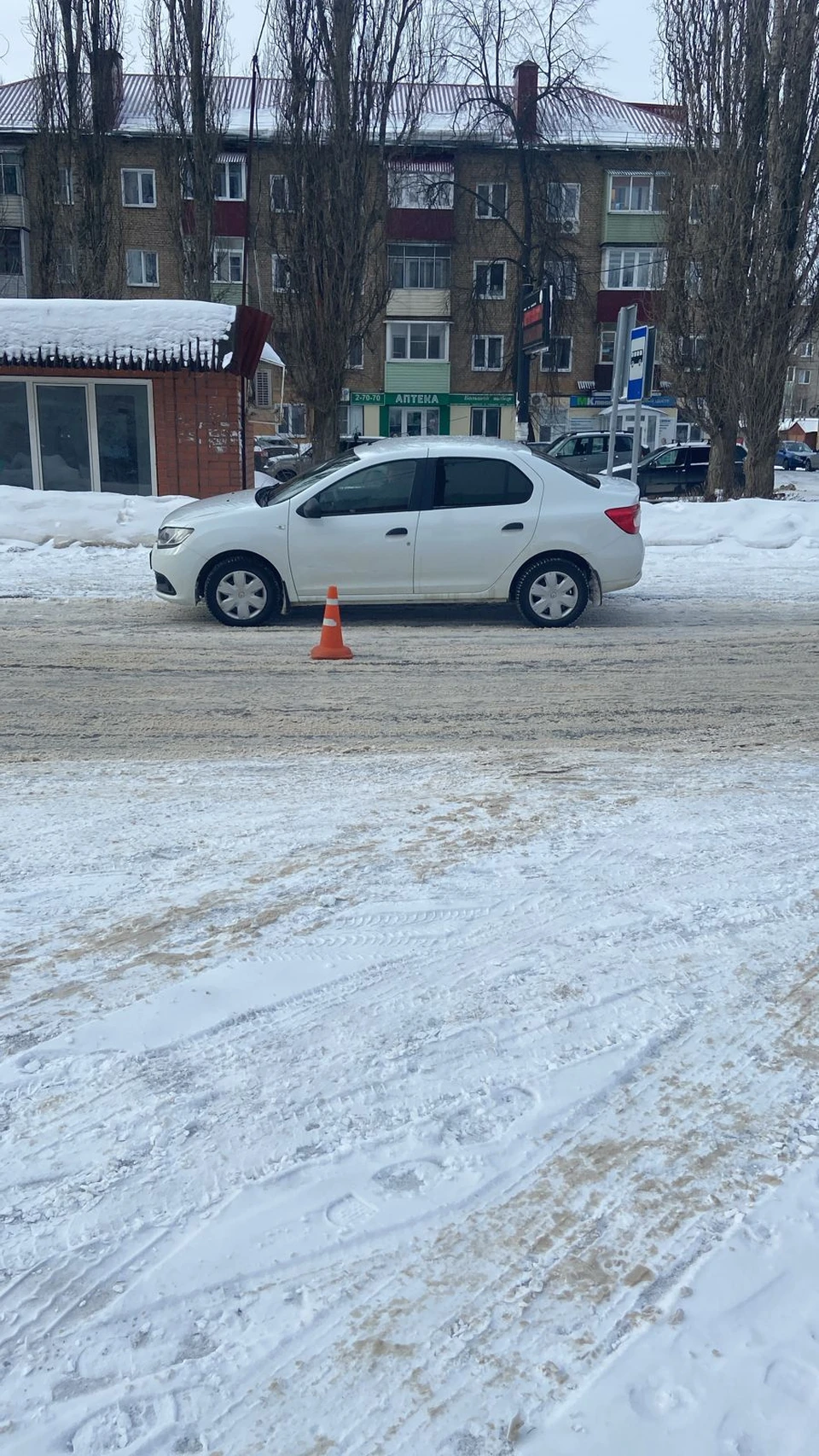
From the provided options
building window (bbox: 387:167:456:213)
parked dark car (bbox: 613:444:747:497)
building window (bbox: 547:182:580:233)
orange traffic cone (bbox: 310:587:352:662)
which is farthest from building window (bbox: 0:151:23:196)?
orange traffic cone (bbox: 310:587:352:662)

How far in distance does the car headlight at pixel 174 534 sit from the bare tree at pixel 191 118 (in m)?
22.6

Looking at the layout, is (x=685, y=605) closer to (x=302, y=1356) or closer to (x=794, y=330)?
(x=302, y=1356)

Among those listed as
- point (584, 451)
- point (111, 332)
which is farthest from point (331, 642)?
point (584, 451)

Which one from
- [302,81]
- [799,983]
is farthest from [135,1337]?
[302,81]

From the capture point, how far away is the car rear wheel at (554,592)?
9703mm

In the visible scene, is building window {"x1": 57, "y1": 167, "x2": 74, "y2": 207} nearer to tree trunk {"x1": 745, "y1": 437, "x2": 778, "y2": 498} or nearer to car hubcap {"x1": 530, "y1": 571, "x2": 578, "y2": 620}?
tree trunk {"x1": 745, "y1": 437, "x2": 778, "y2": 498}

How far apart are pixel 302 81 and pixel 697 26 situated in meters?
9.03

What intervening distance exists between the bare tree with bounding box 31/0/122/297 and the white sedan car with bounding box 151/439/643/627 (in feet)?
73.8

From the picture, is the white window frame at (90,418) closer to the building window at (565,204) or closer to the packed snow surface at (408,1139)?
the packed snow surface at (408,1139)

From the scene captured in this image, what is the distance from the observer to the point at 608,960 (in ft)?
11.9

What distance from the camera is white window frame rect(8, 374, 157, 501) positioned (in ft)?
56.0

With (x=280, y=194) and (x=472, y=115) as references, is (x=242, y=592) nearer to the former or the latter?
(x=280, y=194)

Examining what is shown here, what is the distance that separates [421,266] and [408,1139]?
4650 cm

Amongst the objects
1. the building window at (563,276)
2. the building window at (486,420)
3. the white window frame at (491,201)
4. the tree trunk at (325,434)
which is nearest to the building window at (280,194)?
the tree trunk at (325,434)
